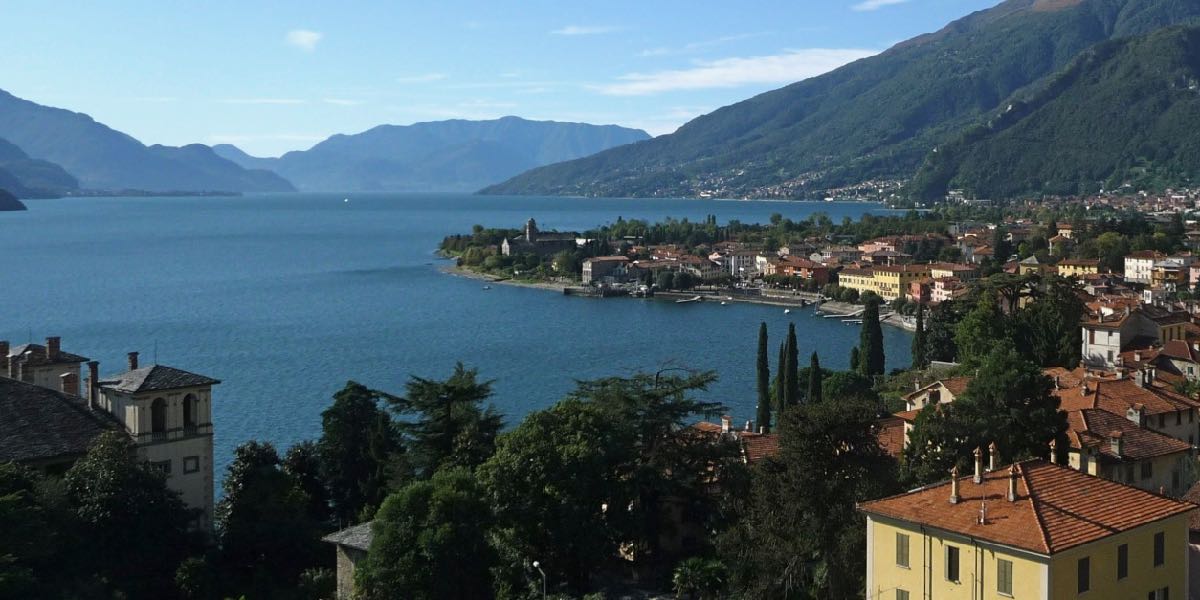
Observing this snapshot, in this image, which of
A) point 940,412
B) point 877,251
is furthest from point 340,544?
point 877,251

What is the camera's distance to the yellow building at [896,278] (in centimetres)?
5625

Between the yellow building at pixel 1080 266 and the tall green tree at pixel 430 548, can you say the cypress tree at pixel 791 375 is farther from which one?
the yellow building at pixel 1080 266

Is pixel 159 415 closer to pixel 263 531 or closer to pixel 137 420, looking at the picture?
pixel 137 420

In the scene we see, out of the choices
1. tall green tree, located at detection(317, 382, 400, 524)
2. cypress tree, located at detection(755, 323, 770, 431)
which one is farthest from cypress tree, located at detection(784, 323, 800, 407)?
tall green tree, located at detection(317, 382, 400, 524)

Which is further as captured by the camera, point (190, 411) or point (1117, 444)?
point (190, 411)

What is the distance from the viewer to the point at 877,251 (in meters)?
71.2

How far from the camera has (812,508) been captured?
10.7 metres

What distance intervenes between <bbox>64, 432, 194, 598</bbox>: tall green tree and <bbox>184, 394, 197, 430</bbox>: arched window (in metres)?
1.44

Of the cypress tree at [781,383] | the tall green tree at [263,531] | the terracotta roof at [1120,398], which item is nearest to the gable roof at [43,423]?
the tall green tree at [263,531]

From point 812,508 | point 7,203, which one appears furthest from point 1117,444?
point 7,203

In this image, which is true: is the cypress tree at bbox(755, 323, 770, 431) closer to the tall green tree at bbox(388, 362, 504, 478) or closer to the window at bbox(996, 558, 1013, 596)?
the tall green tree at bbox(388, 362, 504, 478)

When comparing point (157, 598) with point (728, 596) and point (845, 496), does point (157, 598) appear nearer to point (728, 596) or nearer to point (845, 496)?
point (728, 596)

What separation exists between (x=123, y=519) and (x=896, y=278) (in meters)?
48.4

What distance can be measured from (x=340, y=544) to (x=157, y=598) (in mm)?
2063
